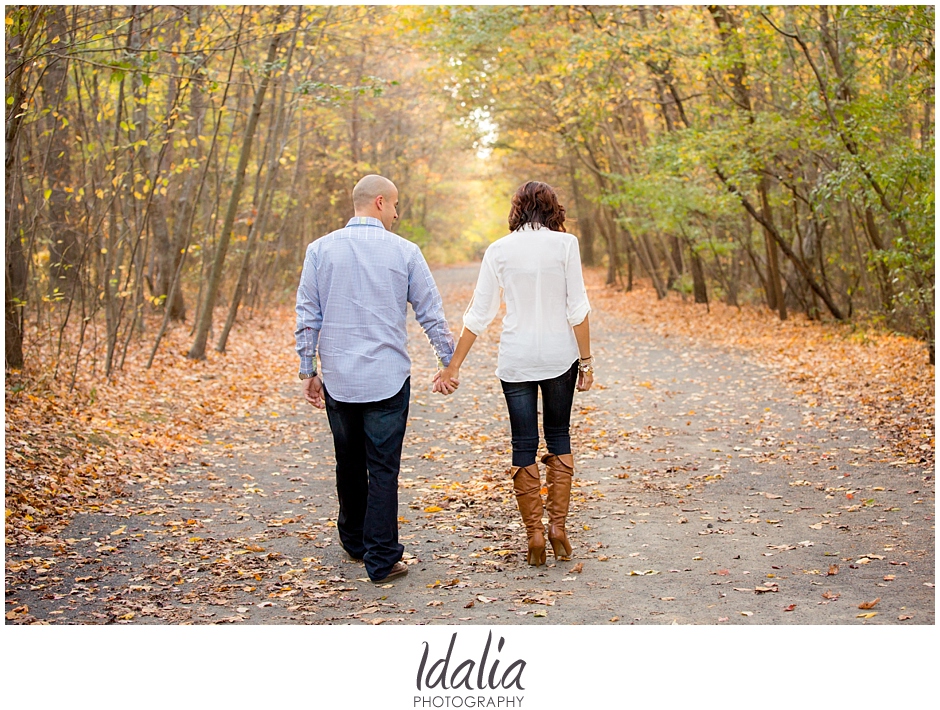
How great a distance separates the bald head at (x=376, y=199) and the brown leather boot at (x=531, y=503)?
5.00ft

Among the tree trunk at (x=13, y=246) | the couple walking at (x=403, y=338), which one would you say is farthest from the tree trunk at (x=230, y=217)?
the couple walking at (x=403, y=338)

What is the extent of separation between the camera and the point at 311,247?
499 cm

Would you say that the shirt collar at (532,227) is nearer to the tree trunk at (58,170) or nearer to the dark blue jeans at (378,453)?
the dark blue jeans at (378,453)

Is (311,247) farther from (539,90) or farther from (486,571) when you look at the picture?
(539,90)

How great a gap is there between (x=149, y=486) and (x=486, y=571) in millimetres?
3317

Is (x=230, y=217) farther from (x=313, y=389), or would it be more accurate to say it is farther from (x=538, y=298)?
(x=538, y=298)

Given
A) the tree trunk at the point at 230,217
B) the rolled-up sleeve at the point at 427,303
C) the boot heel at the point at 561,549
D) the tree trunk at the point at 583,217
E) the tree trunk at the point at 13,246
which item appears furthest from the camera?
the tree trunk at the point at 583,217

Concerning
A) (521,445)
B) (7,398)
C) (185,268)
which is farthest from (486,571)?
(185,268)

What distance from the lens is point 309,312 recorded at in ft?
16.4

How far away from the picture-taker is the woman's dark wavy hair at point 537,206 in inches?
200

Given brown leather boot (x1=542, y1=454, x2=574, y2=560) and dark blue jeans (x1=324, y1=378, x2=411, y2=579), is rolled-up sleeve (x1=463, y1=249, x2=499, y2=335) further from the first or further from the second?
brown leather boot (x1=542, y1=454, x2=574, y2=560)

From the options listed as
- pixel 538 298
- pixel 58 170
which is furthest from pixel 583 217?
pixel 538 298

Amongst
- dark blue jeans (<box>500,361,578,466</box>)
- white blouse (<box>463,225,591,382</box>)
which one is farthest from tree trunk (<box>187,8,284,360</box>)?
dark blue jeans (<box>500,361,578,466</box>)

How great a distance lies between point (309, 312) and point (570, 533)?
7.21ft
